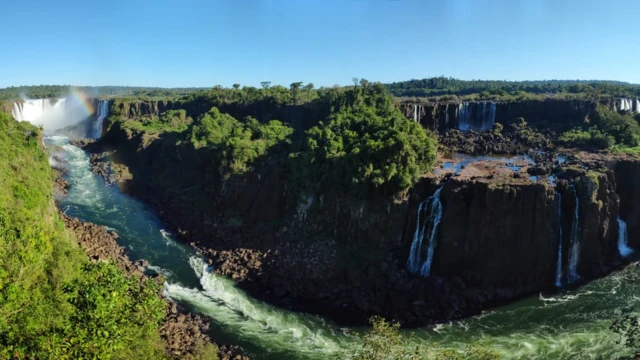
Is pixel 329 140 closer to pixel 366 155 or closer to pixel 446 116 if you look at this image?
pixel 366 155

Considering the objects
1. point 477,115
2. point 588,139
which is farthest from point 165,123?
point 588,139

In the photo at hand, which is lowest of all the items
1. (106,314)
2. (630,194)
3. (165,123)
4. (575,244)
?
(575,244)

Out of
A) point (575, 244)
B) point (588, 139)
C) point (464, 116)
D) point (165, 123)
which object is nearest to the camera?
point (575, 244)

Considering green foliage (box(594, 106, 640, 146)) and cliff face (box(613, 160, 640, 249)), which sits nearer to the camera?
cliff face (box(613, 160, 640, 249))

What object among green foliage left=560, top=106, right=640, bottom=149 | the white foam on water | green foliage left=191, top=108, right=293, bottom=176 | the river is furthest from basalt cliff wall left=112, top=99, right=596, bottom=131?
the white foam on water

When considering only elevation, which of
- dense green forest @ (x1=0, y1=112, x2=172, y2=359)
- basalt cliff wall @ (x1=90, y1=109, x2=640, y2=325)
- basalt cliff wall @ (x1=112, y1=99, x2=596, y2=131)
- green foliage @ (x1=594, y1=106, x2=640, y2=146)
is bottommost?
basalt cliff wall @ (x1=90, y1=109, x2=640, y2=325)

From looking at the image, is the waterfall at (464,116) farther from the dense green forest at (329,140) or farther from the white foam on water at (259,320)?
the white foam on water at (259,320)

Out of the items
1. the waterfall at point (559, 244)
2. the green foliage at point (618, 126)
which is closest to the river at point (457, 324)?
the waterfall at point (559, 244)

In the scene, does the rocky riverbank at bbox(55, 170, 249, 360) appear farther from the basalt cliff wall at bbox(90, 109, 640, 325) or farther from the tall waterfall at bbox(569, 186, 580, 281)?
the tall waterfall at bbox(569, 186, 580, 281)
